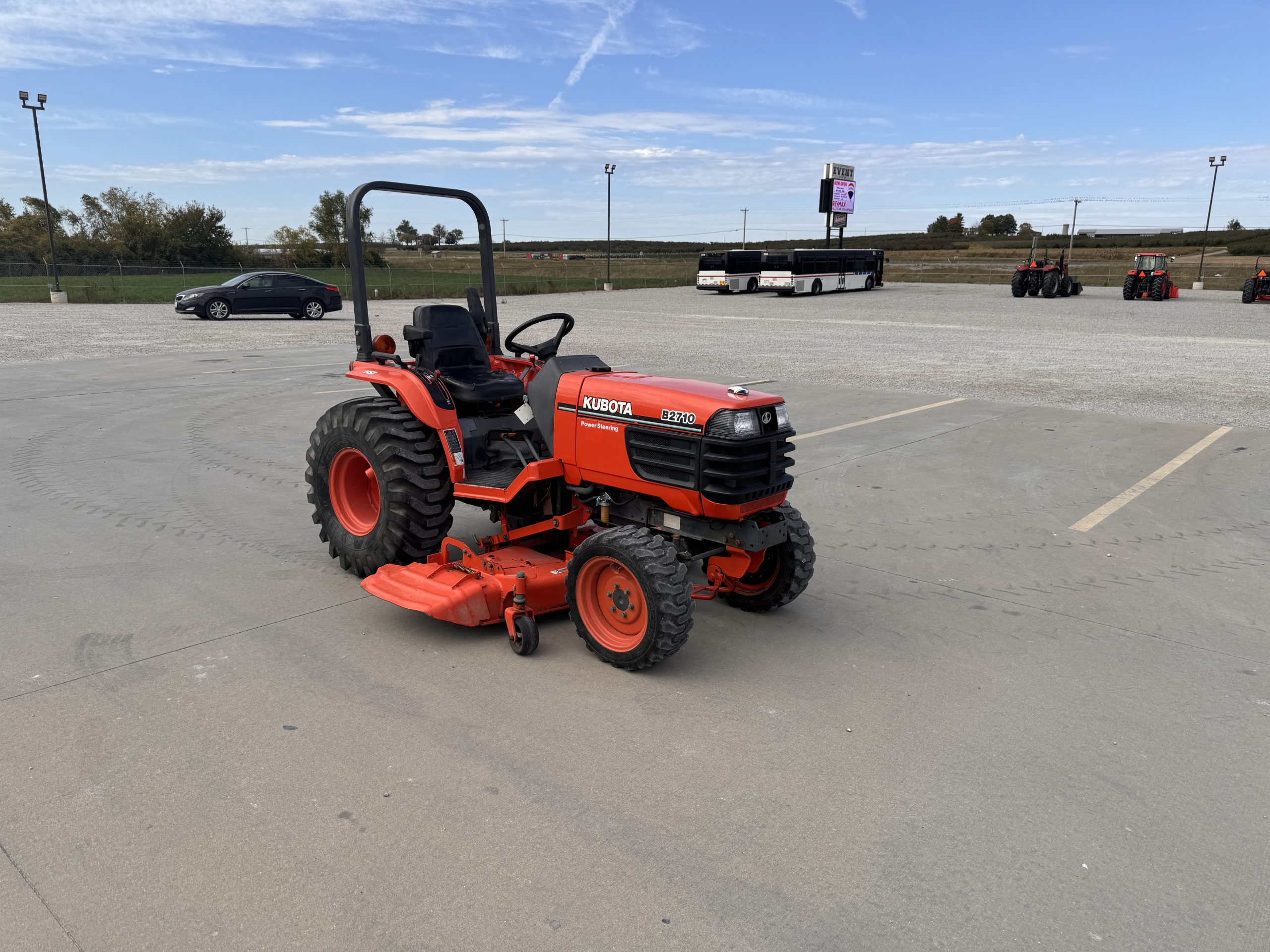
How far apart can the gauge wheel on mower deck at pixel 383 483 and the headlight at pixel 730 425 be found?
5.56 ft

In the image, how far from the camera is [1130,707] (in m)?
3.84

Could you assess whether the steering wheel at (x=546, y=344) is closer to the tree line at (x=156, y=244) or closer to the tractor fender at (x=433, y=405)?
the tractor fender at (x=433, y=405)

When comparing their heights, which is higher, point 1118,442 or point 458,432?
point 458,432

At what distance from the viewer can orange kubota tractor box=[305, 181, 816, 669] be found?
4.00 meters

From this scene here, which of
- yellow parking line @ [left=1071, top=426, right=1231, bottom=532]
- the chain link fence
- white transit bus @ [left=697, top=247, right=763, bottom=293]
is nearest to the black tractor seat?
yellow parking line @ [left=1071, top=426, right=1231, bottom=532]

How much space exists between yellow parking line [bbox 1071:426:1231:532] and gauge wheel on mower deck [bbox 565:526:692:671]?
3.88 metres

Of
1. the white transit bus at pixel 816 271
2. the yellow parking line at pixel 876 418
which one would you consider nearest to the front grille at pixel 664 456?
the yellow parking line at pixel 876 418

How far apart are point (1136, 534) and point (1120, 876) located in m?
4.22

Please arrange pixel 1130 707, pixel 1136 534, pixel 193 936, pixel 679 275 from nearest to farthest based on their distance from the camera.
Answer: pixel 193 936 → pixel 1130 707 → pixel 1136 534 → pixel 679 275

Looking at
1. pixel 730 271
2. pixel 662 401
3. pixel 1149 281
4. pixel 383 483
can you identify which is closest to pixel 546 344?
pixel 383 483

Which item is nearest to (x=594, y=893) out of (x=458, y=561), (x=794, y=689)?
(x=794, y=689)

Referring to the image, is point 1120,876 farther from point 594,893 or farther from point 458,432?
point 458,432

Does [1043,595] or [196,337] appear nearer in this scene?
[1043,595]

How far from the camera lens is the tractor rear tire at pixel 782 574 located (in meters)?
4.52
